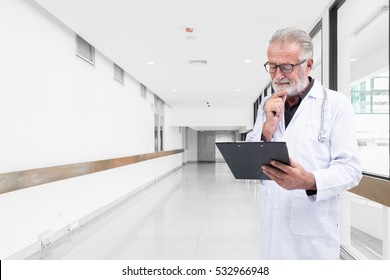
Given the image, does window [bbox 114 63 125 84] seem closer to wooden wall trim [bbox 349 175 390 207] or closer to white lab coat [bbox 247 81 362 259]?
wooden wall trim [bbox 349 175 390 207]

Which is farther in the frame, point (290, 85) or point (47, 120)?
point (47, 120)

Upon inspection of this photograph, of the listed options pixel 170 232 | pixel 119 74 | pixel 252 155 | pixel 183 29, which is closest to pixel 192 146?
pixel 119 74

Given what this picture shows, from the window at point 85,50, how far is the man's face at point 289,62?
173 inches

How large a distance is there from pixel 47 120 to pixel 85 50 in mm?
1877

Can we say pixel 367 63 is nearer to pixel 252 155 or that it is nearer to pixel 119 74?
pixel 252 155

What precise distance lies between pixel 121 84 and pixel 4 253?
16.0ft

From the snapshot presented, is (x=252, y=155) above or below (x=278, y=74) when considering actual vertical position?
below

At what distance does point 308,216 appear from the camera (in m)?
1.37

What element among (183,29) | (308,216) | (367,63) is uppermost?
(183,29)

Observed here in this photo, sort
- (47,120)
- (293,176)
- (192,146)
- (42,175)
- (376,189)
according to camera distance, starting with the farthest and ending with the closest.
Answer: (192,146) < (47,120) < (42,175) < (376,189) < (293,176)

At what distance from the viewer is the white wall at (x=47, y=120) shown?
337cm

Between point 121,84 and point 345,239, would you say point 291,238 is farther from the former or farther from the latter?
point 121,84

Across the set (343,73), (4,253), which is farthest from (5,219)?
(343,73)

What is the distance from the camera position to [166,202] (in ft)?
22.8
